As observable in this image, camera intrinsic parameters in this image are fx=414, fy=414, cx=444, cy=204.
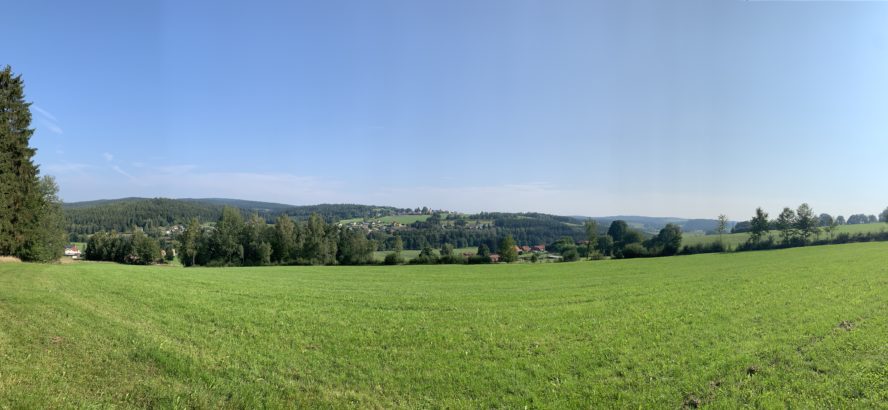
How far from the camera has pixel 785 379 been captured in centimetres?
855

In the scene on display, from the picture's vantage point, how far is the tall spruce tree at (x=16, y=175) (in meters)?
38.1

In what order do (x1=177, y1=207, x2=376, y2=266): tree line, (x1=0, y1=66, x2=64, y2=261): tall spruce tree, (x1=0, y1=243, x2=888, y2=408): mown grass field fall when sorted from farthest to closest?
(x1=177, y1=207, x2=376, y2=266): tree line, (x1=0, y1=66, x2=64, y2=261): tall spruce tree, (x1=0, y1=243, x2=888, y2=408): mown grass field

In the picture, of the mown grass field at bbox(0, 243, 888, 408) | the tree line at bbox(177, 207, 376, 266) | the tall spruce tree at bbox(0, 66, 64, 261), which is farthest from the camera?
the tree line at bbox(177, 207, 376, 266)

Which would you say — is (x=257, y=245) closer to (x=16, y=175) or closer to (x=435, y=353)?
(x=16, y=175)

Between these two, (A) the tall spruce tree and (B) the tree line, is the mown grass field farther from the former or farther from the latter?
(B) the tree line

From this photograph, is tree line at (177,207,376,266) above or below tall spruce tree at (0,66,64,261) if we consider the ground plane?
below

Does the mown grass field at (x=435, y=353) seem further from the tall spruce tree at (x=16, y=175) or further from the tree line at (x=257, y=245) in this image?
the tree line at (x=257, y=245)

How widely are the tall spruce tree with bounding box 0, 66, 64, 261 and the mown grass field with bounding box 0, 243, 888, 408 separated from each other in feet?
104

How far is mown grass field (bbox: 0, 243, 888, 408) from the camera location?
25.3ft

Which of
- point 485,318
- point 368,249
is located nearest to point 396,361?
point 485,318

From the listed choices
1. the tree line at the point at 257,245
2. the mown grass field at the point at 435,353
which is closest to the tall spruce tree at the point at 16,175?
the tree line at the point at 257,245

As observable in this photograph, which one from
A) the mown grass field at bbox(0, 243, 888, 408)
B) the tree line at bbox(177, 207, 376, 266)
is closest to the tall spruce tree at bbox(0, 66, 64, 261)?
the tree line at bbox(177, 207, 376, 266)

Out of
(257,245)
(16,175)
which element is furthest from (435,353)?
(257,245)

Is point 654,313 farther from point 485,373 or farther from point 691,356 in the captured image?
point 485,373
